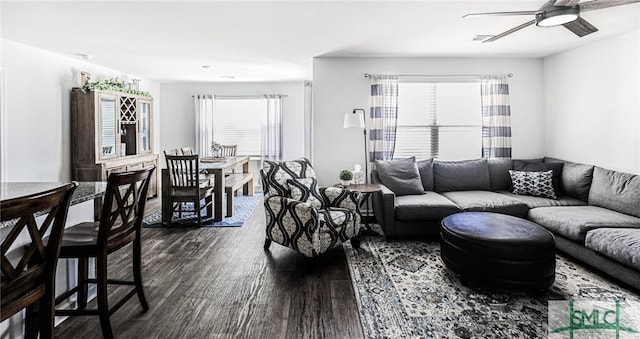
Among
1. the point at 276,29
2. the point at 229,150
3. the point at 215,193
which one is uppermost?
the point at 276,29

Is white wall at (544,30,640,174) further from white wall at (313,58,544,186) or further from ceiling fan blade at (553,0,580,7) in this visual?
ceiling fan blade at (553,0,580,7)

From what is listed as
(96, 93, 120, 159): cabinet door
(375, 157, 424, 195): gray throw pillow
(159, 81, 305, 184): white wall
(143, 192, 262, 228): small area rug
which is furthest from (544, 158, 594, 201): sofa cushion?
(96, 93, 120, 159): cabinet door

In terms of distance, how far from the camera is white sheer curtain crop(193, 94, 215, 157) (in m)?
7.68

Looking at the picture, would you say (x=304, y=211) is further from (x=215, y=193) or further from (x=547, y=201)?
(x=547, y=201)

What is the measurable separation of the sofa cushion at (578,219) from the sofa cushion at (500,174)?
93 centimetres

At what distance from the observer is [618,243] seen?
2.76 metres

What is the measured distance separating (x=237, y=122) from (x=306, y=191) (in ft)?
14.7

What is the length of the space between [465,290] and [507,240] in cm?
50

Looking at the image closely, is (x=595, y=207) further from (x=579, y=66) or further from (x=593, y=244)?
(x=579, y=66)

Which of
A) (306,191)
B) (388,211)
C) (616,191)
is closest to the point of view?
(616,191)

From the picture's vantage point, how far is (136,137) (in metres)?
6.00

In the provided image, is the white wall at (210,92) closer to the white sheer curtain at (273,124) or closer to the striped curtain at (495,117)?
the white sheer curtain at (273,124)

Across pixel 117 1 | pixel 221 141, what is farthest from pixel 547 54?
pixel 221 141

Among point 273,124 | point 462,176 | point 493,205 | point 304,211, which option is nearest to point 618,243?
point 493,205
